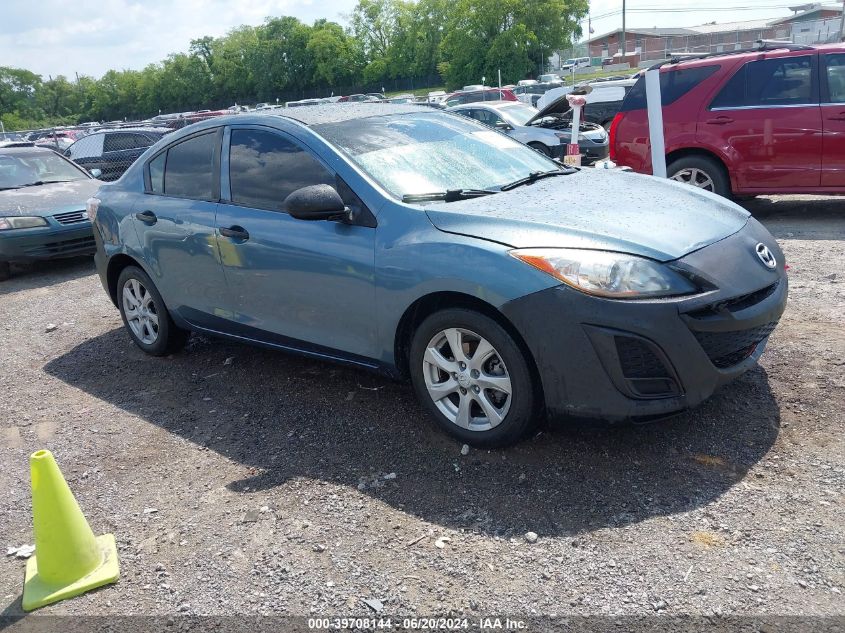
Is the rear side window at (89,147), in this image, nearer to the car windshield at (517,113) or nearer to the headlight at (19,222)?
the headlight at (19,222)

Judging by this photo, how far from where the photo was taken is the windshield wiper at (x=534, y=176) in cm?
414

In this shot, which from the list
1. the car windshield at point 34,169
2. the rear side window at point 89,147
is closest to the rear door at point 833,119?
the car windshield at point 34,169

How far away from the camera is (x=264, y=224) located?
4.27 metres

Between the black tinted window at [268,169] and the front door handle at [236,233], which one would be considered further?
the front door handle at [236,233]

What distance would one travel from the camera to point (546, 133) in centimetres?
1341

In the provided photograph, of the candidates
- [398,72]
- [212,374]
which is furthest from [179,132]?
[398,72]

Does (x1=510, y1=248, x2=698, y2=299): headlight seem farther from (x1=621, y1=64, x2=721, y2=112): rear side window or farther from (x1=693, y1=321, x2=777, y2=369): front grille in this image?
(x1=621, y1=64, x2=721, y2=112): rear side window

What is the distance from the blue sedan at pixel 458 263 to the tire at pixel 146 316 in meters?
0.12

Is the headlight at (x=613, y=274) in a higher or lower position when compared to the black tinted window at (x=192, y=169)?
lower

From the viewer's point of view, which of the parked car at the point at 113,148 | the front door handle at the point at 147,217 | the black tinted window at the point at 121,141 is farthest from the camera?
the black tinted window at the point at 121,141

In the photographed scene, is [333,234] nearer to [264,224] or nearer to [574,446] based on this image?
[264,224]

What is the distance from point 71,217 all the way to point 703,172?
759 cm

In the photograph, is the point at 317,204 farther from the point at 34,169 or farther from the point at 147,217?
the point at 34,169

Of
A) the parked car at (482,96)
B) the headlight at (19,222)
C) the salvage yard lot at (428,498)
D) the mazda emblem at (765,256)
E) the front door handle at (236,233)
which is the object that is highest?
the parked car at (482,96)
